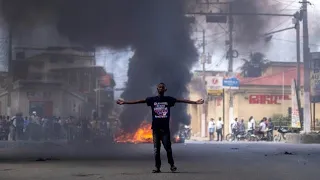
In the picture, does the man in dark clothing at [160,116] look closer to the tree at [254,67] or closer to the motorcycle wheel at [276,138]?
the motorcycle wheel at [276,138]

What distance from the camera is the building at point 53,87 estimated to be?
31516 mm

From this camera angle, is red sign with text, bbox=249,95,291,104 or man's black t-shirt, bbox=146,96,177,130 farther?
red sign with text, bbox=249,95,291,104

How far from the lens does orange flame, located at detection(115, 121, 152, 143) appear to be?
22.8 meters

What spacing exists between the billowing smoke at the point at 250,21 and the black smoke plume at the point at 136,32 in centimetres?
323

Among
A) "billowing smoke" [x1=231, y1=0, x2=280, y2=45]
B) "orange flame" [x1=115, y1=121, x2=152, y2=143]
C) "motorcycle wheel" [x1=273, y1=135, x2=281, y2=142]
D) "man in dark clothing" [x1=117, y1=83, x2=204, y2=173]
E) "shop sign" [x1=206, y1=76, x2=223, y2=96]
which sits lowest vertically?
"motorcycle wheel" [x1=273, y1=135, x2=281, y2=142]

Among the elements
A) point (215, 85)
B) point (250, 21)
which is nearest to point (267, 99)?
point (215, 85)

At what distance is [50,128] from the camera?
28734mm

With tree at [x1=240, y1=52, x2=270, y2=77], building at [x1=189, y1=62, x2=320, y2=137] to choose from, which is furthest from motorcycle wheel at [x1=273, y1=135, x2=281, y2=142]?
tree at [x1=240, y1=52, x2=270, y2=77]

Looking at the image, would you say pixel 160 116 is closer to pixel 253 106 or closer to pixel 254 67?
pixel 253 106

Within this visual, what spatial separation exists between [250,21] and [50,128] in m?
12.0

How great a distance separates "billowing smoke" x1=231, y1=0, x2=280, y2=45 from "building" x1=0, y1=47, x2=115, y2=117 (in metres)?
8.26

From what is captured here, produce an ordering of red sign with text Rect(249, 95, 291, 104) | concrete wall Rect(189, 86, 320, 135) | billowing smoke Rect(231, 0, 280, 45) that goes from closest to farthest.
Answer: billowing smoke Rect(231, 0, 280, 45) → concrete wall Rect(189, 86, 320, 135) → red sign with text Rect(249, 95, 291, 104)

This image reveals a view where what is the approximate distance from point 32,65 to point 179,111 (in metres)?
12.8

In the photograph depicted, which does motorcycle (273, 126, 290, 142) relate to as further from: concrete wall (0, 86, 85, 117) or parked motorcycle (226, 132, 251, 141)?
concrete wall (0, 86, 85, 117)
